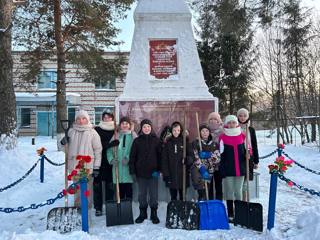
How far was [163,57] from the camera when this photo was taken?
7.81 metres

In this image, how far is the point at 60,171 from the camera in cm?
1075

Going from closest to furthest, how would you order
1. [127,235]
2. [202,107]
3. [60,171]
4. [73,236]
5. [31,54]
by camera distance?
1. [73,236]
2. [127,235]
3. [202,107]
4. [60,171]
5. [31,54]

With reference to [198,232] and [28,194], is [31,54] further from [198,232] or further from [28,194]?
[198,232]

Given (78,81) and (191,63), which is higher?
(78,81)

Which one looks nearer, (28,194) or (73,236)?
(73,236)

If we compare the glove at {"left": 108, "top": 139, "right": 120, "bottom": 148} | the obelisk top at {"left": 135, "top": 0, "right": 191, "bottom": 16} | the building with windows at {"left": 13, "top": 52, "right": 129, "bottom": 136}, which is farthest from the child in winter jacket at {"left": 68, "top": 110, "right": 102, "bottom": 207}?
the building with windows at {"left": 13, "top": 52, "right": 129, "bottom": 136}

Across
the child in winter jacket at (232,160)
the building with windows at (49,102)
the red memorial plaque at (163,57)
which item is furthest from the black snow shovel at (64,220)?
the building with windows at (49,102)

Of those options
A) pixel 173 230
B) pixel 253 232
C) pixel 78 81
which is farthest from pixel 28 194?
pixel 78 81

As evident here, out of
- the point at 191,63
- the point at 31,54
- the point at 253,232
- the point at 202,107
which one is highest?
the point at 31,54

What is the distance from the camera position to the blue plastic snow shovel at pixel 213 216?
5.37 metres

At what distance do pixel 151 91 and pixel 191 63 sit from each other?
1.01 m

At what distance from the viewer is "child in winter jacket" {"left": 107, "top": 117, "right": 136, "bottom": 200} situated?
5.95 meters

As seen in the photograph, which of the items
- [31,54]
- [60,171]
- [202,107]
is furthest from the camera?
[31,54]

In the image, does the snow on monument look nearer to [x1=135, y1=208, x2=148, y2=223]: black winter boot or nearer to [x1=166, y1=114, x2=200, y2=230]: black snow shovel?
[x1=135, y1=208, x2=148, y2=223]: black winter boot
